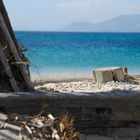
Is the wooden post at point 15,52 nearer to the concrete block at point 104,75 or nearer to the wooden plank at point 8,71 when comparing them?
the wooden plank at point 8,71

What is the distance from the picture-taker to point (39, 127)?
5.45 meters

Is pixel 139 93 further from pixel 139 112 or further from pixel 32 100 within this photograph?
pixel 32 100

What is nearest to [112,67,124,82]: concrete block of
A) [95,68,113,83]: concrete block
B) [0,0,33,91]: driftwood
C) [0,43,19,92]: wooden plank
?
Result: [95,68,113,83]: concrete block

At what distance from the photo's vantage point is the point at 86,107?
6.25 m

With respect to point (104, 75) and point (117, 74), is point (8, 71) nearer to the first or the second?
point (104, 75)

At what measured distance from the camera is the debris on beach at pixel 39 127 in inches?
208

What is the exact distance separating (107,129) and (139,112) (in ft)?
1.36

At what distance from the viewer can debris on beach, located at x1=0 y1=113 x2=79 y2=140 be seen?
5277 millimetres

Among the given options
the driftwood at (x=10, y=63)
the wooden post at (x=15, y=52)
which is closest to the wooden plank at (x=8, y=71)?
the driftwood at (x=10, y=63)

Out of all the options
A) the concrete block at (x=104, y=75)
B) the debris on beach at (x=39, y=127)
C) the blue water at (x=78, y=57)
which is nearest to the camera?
the debris on beach at (x=39, y=127)

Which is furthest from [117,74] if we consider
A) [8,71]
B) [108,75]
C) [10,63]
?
[8,71]

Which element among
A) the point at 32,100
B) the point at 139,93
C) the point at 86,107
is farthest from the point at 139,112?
the point at 32,100

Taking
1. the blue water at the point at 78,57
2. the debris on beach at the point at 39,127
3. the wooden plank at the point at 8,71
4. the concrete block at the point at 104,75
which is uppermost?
the blue water at the point at 78,57

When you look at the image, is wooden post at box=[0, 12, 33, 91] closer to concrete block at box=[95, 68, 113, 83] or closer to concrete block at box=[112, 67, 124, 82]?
concrete block at box=[95, 68, 113, 83]
